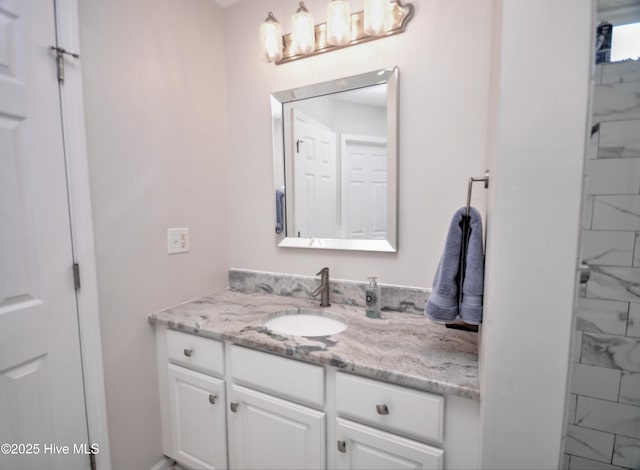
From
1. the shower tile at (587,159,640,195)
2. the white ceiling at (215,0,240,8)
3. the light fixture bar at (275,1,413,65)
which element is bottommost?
the shower tile at (587,159,640,195)

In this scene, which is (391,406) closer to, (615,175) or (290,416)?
(290,416)

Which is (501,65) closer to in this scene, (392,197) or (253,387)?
Result: (392,197)

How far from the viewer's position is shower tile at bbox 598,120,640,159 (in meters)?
0.91

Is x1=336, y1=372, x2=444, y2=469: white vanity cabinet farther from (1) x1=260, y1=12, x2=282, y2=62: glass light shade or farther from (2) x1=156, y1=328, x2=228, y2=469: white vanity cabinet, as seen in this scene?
(1) x1=260, y1=12, x2=282, y2=62: glass light shade

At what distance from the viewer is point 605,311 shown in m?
0.98

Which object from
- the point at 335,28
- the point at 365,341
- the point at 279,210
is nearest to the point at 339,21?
the point at 335,28

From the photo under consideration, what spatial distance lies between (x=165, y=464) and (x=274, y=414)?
0.81 m

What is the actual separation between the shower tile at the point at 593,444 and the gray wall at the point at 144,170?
5.49 ft

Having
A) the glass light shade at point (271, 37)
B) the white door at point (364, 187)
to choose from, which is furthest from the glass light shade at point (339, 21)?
the white door at point (364, 187)

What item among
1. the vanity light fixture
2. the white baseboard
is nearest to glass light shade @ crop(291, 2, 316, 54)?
the vanity light fixture

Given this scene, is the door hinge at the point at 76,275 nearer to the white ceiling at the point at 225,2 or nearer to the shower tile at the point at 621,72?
the white ceiling at the point at 225,2

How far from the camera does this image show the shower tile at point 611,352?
958 mm

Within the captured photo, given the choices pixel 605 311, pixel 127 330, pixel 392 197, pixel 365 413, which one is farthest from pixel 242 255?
pixel 605 311

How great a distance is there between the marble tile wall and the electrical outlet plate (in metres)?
1.62
